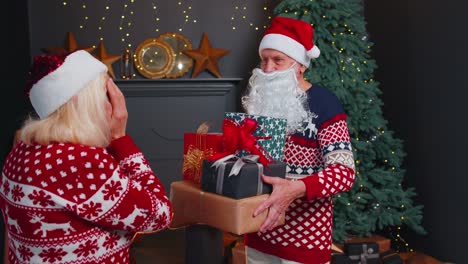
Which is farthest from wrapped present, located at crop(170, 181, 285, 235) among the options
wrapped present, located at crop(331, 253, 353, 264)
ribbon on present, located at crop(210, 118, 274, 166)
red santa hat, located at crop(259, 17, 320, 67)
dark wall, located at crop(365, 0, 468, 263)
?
dark wall, located at crop(365, 0, 468, 263)

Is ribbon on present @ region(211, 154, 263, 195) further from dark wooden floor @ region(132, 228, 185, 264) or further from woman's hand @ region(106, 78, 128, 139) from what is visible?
dark wooden floor @ region(132, 228, 185, 264)

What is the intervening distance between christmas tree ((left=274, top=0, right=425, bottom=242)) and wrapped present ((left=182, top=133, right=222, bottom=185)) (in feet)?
7.72

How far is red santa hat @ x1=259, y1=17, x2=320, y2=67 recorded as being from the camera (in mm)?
2211

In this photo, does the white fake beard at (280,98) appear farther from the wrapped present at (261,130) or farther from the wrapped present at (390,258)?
the wrapped present at (390,258)

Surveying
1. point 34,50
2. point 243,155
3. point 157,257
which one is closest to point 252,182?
point 243,155

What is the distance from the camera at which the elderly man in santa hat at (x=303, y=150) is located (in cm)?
191

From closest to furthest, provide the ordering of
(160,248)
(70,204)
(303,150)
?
→ (70,204)
(303,150)
(160,248)

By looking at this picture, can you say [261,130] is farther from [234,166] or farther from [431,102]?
[431,102]

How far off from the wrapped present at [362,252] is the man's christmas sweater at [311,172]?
2071 mm

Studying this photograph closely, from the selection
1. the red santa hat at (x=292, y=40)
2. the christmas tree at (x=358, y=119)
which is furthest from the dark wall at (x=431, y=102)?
the red santa hat at (x=292, y=40)

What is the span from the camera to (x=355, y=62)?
169 inches

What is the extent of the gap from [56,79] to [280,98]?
3.44ft

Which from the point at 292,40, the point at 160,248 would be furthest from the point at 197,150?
the point at 160,248

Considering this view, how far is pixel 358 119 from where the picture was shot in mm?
4266
